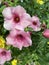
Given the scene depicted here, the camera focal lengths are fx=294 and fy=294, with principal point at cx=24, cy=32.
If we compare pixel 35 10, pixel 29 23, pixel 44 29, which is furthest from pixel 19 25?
pixel 35 10

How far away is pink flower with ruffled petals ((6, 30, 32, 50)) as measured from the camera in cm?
134

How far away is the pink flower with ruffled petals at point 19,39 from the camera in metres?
1.34

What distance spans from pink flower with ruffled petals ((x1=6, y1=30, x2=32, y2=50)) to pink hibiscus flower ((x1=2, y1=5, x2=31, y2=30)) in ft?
0.11

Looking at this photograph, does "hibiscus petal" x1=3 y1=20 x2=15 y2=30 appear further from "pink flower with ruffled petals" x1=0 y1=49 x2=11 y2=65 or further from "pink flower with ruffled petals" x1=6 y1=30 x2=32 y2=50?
"pink flower with ruffled petals" x1=0 y1=49 x2=11 y2=65

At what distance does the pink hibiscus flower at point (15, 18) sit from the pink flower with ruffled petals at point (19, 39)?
1.3 inches

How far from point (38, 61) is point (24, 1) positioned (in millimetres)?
476

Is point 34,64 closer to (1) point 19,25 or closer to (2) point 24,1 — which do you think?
(1) point 19,25

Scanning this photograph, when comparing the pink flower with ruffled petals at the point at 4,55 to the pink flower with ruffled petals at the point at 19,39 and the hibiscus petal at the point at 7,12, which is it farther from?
the hibiscus petal at the point at 7,12

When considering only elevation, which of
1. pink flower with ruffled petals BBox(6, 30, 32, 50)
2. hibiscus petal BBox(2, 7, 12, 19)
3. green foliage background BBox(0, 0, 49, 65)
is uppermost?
hibiscus petal BBox(2, 7, 12, 19)

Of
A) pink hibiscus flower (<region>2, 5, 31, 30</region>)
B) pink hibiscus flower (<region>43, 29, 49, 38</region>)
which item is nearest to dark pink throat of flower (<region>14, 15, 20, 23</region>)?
pink hibiscus flower (<region>2, 5, 31, 30</region>)

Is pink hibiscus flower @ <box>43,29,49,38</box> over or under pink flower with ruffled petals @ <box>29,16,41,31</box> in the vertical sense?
under

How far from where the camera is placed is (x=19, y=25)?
1.34m

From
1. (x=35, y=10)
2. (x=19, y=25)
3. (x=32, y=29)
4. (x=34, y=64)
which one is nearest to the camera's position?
(x=19, y=25)

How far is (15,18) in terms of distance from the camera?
137 cm
